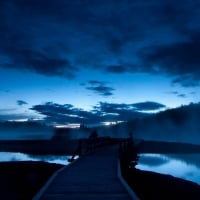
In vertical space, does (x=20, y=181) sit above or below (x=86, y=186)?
below

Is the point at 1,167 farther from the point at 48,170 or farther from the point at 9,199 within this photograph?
the point at 9,199

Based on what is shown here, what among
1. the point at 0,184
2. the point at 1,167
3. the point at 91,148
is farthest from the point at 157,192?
the point at 1,167

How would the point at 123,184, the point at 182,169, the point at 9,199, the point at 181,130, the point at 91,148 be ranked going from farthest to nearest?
the point at 181,130 → the point at 182,169 → the point at 91,148 → the point at 9,199 → the point at 123,184

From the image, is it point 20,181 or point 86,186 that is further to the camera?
point 20,181

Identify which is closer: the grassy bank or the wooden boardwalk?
the wooden boardwalk

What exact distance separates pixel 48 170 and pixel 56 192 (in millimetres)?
13052

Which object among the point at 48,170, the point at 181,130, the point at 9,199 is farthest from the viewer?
the point at 181,130

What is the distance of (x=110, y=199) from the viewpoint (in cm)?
1106

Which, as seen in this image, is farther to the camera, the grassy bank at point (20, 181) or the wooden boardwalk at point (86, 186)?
the grassy bank at point (20, 181)

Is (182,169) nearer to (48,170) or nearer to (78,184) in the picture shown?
(48,170)

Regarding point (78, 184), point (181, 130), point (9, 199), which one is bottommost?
point (9, 199)

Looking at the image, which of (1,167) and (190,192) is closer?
(190,192)

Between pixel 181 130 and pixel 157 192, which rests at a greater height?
pixel 181 130

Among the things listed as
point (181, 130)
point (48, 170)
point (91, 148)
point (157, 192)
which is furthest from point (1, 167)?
point (181, 130)
